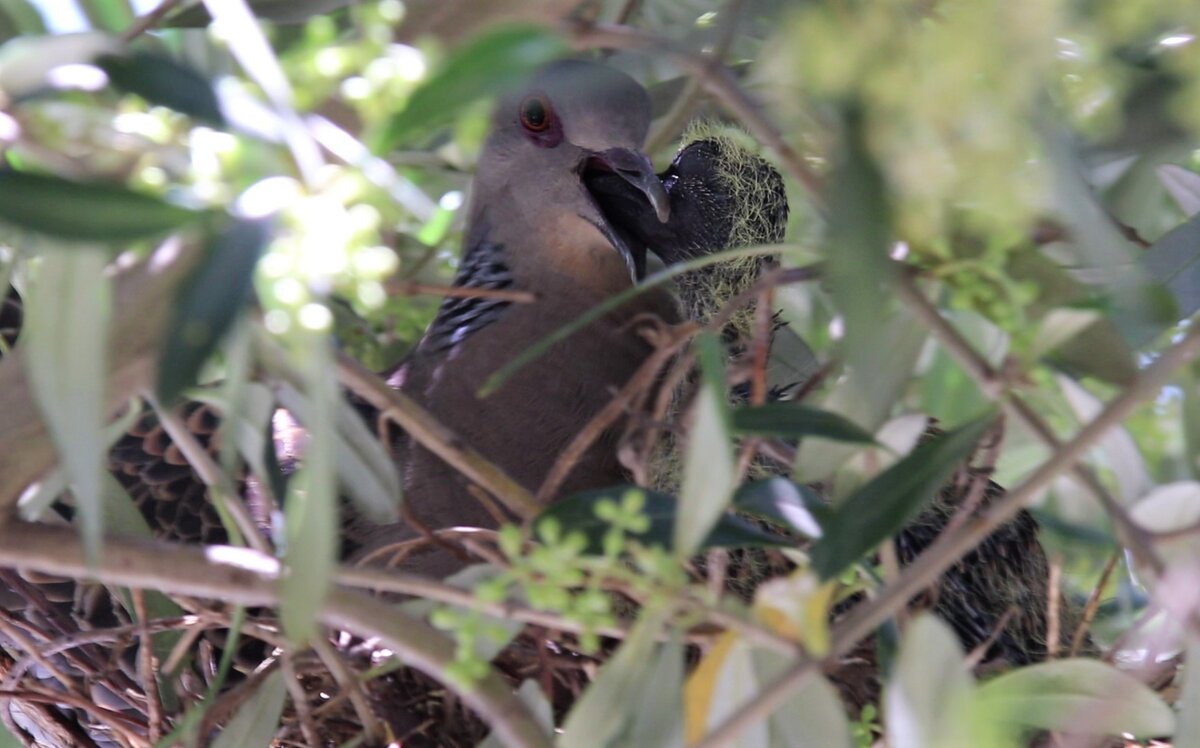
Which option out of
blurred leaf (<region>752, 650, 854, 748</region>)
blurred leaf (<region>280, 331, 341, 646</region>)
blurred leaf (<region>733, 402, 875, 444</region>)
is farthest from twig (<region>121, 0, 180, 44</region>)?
blurred leaf (<region>752, 650, 854, 748</region>)

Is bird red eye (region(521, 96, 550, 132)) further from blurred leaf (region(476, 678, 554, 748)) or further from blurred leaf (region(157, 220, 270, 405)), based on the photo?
blurred leaf (region(157, 220, 270, 405))

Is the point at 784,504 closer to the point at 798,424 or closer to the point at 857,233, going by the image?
the point at 798,424

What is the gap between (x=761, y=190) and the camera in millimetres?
1896

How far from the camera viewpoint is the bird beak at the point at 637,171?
162 centimetres

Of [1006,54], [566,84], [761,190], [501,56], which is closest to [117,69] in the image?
[501,56]

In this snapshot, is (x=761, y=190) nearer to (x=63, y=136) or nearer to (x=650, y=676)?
(x=650, y=676)

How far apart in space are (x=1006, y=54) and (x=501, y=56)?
21 cm

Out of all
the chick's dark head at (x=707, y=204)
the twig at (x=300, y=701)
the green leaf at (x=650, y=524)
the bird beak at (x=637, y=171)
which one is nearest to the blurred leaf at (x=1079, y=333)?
the green leaf at (x=650, y=524)

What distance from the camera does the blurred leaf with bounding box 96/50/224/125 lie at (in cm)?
65

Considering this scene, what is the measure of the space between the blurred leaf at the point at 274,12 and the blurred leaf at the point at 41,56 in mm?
436

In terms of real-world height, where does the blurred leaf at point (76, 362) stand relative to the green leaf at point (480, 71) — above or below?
below

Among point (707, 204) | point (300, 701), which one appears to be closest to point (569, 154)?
point (707, 204)

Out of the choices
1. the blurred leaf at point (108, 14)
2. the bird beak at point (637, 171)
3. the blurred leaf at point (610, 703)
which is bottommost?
the bird beak at point (637, 171)

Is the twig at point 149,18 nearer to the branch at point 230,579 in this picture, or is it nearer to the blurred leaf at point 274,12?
the blurred leaf at point 274,12
